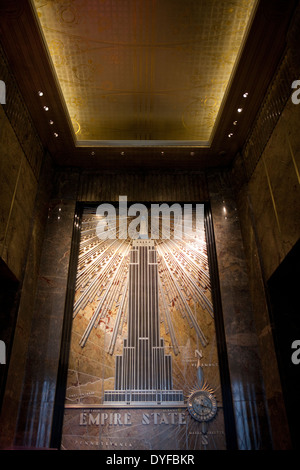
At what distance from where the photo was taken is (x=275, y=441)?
4.31m

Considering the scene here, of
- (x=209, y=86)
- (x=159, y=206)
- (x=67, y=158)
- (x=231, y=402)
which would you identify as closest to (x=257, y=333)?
(x=231, y=402)

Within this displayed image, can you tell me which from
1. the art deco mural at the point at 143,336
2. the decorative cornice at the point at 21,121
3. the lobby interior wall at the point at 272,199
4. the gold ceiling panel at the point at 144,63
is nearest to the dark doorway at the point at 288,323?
the lobby interior wall at the point at 272,199

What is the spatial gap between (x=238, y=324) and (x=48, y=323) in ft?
8.43

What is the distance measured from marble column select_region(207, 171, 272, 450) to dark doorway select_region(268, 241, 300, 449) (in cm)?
45

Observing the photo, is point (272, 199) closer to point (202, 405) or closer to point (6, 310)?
point (202, 405)

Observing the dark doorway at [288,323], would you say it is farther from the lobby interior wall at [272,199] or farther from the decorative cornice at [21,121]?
the decorative cornice at [21,121]

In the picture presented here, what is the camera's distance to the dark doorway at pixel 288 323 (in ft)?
13.8

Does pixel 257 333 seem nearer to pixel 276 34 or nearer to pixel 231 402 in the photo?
pixel 231 402

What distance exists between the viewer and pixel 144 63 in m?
5.12

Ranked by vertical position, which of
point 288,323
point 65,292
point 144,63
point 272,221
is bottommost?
point 288,323

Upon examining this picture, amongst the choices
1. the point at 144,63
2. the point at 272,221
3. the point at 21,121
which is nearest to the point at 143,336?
the point at 272,221

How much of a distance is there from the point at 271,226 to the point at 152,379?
2502 mm

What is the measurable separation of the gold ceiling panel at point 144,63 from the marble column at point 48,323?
3.51ft

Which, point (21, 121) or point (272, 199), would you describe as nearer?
point (272, 199)
